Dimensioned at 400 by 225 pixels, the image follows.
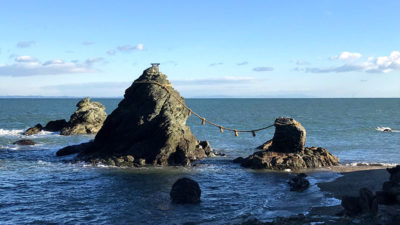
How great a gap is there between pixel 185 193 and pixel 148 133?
1362cm

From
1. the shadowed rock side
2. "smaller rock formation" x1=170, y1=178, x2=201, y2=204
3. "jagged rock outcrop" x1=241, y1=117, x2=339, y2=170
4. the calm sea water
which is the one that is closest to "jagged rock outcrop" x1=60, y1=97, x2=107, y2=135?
the calm sea water

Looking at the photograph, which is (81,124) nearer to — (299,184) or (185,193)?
(185,193)

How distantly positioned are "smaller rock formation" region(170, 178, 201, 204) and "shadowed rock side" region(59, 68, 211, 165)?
1030cm

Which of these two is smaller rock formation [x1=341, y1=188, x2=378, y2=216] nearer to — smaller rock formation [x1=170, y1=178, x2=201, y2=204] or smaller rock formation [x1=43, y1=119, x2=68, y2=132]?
smaller rock formation [x1=170, y1=178, x2=201, y2=204]

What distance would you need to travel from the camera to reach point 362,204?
14000mm

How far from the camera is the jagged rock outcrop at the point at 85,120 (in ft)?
169

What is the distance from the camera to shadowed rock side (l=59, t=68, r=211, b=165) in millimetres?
29047

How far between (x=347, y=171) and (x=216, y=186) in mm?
10256

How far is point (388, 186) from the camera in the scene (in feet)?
53.4

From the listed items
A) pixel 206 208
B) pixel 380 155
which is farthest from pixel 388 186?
pixel 380 155

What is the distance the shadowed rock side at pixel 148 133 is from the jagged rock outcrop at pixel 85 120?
2062 cm

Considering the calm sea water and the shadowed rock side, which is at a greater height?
the shadowed rock side

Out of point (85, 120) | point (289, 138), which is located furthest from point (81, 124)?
point (289, 138)

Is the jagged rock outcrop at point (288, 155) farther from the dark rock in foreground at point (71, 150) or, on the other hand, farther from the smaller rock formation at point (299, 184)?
the dark rock in foreground at point (71, 150)
